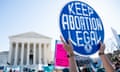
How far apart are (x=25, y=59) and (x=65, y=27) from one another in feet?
184

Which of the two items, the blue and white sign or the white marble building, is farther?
the white marble building

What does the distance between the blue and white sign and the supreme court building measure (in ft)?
179

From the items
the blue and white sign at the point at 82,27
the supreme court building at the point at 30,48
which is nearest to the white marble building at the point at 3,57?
the supreme court building at the point at 30,48

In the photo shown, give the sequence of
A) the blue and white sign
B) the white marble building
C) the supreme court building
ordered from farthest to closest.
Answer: the white marble building, the supreme court building, the blue and white sign

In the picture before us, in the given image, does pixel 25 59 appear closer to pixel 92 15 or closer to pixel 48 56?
pixel 48 56

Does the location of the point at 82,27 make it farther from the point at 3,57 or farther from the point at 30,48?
the point at 3,57

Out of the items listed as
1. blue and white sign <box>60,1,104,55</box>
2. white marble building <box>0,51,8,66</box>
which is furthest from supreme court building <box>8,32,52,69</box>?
blue and white sign <box>60,1,104,55</box>

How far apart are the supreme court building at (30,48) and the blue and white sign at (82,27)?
5444 cm

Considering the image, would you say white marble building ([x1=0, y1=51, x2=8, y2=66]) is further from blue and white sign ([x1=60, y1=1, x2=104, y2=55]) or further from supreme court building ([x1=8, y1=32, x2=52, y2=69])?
blue and white sign ([x1=60, y1=1, x2=104, y2=55])

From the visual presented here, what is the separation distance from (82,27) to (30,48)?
56.6 m

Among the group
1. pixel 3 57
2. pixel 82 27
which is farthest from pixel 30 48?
pixel 82 27

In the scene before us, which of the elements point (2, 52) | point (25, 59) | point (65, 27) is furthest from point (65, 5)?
point (2, 52)

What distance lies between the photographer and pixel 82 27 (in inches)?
94.9

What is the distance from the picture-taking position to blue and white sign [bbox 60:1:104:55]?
2.31 metres
